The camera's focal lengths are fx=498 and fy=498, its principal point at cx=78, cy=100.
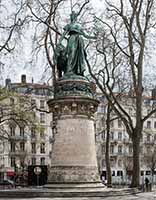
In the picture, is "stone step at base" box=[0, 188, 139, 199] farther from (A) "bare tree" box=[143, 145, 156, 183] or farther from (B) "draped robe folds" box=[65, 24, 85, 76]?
(A) "bare tree" box=[143, 145, 156, 183]

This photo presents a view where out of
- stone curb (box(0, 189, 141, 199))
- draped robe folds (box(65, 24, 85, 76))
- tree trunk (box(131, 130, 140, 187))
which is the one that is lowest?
stone curb (box(0, 189, 141, 199))

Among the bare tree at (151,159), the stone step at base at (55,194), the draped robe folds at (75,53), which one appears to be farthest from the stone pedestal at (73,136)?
the bare tree at (151,159)

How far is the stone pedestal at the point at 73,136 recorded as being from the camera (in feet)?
73.2

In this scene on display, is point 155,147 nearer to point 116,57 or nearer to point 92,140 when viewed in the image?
point 116,57

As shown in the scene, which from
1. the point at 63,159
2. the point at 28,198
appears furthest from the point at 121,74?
the point at 28,198

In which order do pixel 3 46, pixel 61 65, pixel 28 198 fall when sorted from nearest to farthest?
pixel 28 198 → pixel 61 65 → pixel 3 46

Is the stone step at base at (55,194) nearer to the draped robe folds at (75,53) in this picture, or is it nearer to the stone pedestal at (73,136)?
the stone pedestal at (73,136)

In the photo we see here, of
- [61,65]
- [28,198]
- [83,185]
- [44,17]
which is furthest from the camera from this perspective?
[44,17]

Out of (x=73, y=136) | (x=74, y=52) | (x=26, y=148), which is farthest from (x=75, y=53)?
(x=26, y=148)

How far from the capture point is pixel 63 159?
22422mm

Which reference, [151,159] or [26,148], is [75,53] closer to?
[151,159]

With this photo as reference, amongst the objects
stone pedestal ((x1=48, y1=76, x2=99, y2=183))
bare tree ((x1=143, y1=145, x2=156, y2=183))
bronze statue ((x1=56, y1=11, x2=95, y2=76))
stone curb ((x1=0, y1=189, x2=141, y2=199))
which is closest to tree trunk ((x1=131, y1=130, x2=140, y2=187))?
stone pedestal ((x1=48, y1=76, x2=99, y2=183))

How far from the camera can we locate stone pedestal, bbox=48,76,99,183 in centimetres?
2231

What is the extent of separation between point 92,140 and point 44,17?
14.0 meters
